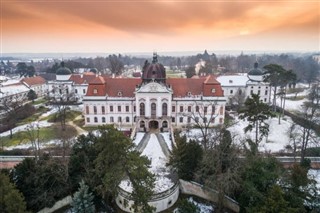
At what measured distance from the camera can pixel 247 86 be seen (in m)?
57.1

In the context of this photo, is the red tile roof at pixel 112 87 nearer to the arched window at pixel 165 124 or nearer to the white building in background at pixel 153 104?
the white building in background at pixel 153 104

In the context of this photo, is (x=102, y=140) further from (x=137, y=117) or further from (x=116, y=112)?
(x=116, y=112)

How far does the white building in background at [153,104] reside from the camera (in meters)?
42.0

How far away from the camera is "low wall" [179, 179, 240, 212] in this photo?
22.9 meters

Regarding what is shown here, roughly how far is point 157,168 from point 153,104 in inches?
608

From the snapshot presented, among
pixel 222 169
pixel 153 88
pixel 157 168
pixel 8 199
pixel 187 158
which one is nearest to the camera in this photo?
pixel 8 199

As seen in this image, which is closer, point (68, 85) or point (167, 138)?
point (167, 138)

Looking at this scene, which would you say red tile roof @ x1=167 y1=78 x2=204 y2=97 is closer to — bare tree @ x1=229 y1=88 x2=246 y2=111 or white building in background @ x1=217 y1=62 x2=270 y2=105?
bare tree @ x1=229 y1=88 x2=246 y2=111

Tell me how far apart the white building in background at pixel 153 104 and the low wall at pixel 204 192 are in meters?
17.1

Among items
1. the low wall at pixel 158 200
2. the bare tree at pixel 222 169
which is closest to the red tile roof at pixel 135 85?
the bare tree at pixel 222 169

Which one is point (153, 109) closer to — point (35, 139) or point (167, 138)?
point (167, 138)

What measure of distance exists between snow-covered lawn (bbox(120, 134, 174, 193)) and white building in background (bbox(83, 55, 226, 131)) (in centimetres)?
476

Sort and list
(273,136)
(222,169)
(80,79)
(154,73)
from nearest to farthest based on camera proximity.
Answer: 1. (222,169)
2. (273,136)
3. (154,73)
4. (80,79)

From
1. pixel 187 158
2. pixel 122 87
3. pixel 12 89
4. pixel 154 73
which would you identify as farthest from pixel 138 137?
pixel 12 89
